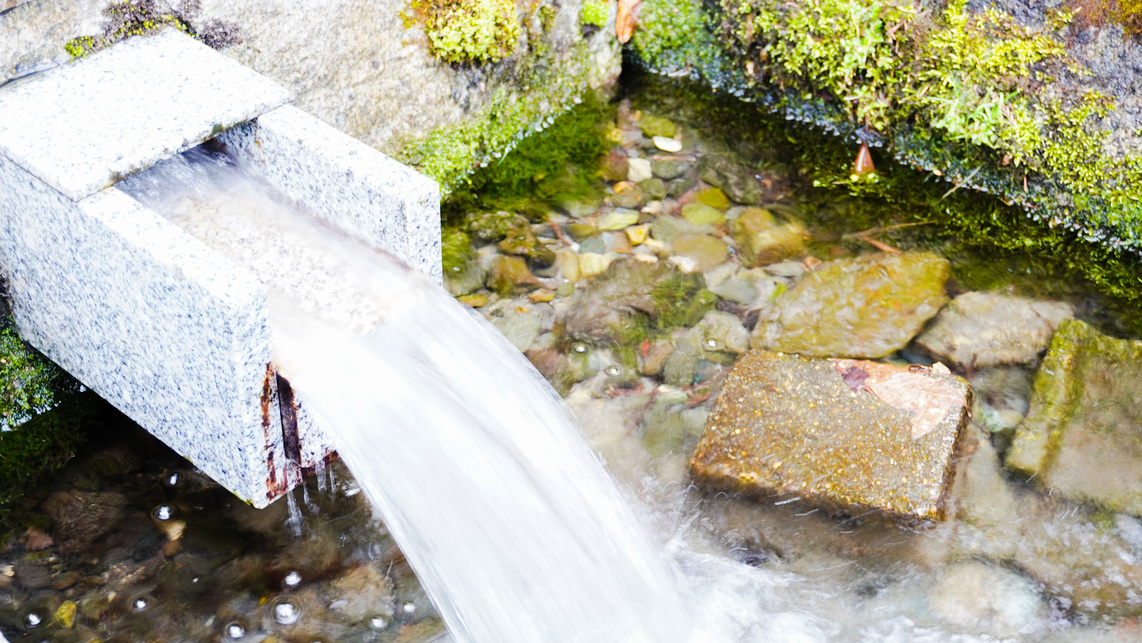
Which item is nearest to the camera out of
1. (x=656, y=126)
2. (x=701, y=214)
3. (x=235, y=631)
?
(x=235, y=631)

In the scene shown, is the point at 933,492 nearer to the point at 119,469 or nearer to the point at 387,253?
the point at 387,253

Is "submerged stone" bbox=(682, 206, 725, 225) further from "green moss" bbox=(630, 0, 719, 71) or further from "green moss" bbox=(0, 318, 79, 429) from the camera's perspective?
"green moss" bbox=(0, 318, 79, 429)

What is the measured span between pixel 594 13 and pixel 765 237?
141cm

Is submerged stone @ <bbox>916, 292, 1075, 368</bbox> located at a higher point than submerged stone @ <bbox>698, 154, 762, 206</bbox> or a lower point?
lower

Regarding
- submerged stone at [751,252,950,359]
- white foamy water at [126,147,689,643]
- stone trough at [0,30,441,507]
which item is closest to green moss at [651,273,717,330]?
submerged stone at [751,252,950,359]

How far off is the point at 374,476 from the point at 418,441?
15 cm

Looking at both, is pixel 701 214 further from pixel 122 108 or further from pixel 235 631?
pixel 235 631

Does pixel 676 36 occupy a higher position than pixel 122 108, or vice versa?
pixel 122 108

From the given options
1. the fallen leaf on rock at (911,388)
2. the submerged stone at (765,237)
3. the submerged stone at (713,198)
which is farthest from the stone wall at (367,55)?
the fallen leaf on rock at (911,388)

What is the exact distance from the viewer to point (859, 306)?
13.1ft

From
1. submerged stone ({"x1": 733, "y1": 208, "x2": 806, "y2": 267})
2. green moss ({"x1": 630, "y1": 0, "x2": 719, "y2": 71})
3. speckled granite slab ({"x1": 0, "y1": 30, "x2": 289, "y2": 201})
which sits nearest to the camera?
speckled granite slab ({"x1": 0, "y1": 30, "x2": 289, "y2": 201})

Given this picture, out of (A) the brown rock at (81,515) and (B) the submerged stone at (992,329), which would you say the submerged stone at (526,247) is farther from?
(A) the brown rock at (81,515)

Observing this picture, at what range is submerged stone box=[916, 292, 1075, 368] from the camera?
3.82m

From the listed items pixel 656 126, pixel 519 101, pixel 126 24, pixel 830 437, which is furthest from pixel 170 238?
pixel 656 126
